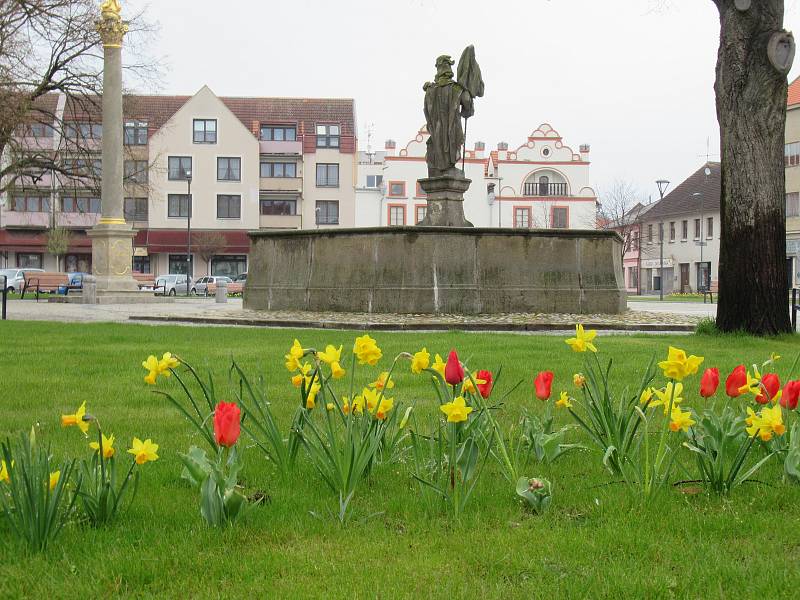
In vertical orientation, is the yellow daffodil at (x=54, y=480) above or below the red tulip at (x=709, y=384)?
below

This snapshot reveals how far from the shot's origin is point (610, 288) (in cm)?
1712

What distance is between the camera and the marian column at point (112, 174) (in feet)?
94.5

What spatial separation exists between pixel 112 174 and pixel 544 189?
5127cm

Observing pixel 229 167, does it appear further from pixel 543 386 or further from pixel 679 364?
pixel 679 364

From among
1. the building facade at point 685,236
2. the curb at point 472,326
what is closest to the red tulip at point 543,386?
the curb at point 472,326

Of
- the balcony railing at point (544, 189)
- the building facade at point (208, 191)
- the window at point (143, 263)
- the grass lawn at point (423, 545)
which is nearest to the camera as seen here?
the grass lawn at point (423, 545)

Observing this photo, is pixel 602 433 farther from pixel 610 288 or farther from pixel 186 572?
pixel 610 288

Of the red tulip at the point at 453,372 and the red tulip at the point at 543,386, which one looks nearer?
the red tulip at the point at 453,372

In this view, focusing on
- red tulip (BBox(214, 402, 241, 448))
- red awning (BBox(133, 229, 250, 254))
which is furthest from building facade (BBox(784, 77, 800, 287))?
red tulip (BBox(214, 402, 241, 448))

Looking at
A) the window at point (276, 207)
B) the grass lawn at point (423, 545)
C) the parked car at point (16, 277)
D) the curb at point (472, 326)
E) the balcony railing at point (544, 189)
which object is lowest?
the grass lawn at point (423, 545)

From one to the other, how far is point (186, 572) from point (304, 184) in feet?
222

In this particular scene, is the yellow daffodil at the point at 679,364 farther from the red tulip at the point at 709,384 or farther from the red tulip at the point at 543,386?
the red tulip at the point at 543,386

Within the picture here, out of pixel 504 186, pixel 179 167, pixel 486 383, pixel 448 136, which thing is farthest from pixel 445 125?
pixel 504 186

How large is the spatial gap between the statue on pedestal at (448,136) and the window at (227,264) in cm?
4978
